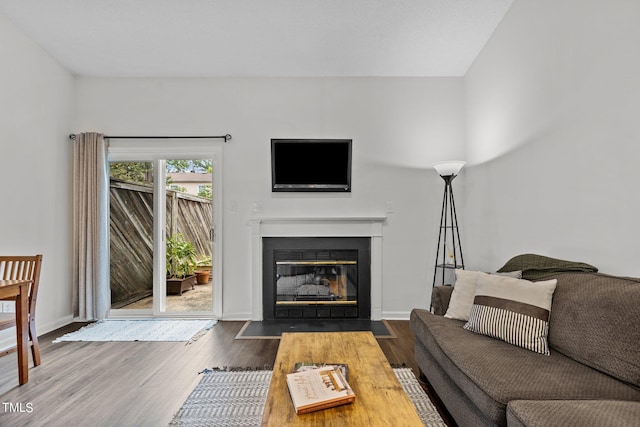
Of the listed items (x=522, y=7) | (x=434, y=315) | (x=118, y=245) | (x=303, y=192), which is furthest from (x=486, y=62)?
(x=118, y=245)

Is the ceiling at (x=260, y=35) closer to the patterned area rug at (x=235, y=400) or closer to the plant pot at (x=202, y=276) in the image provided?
the plant pot at (x=202, y=276)

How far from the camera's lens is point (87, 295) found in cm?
369

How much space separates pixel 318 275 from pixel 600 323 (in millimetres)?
2691

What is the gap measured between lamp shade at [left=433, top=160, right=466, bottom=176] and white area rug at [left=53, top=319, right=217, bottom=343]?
9.57ft

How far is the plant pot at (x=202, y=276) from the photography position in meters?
4.32

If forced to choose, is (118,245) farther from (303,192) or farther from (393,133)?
(393,133)

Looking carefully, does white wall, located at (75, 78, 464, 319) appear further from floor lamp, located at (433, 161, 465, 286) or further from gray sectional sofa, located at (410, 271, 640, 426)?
gray sectional sofa, located at (410, 271, 640, 426)

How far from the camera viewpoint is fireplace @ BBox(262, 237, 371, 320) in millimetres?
3803

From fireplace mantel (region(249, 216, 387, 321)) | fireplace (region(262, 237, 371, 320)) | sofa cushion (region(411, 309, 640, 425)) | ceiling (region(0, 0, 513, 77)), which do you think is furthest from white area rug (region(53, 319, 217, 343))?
ceiling (region(0, 0, 513, 77))

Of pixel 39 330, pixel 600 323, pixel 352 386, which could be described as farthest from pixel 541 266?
pixel 39 330

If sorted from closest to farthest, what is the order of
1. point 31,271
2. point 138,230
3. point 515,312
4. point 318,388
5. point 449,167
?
point 318,388 → point 515,312 → point 31,271 → point 449,167 → point 138,230

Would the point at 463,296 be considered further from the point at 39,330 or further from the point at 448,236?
the point at 39,330

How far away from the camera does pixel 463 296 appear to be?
2.30m

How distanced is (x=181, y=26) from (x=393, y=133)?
7.89ft
